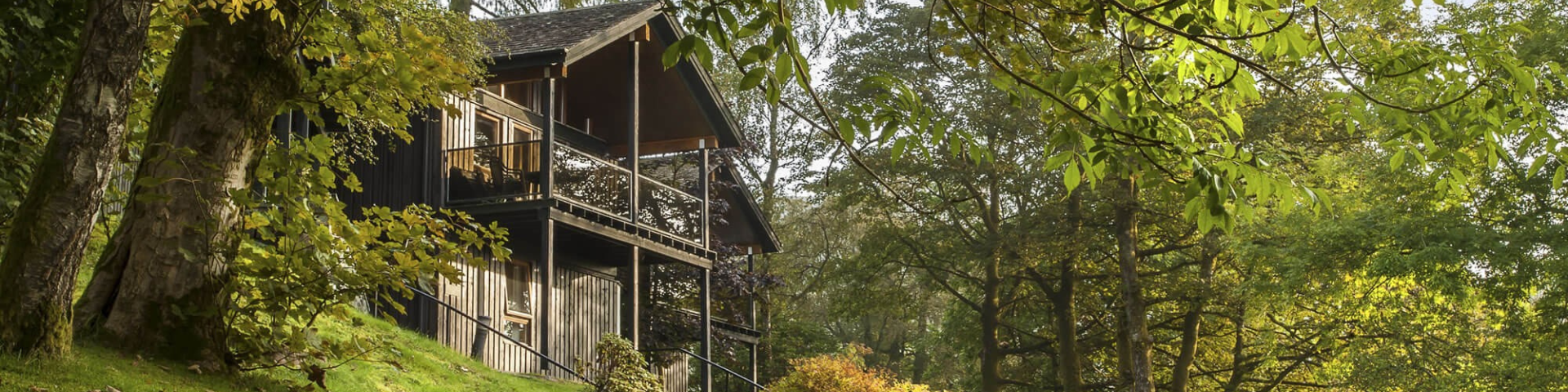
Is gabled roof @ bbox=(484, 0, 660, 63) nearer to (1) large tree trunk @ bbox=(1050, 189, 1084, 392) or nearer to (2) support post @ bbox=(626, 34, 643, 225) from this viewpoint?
(2) support post @ bbox=(626, 34, 643, 225)

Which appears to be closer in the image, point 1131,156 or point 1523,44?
point 1131,156

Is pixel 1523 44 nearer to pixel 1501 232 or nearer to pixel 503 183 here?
pixel 1501 232

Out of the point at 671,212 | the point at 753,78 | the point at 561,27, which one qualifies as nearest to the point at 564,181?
the point at 561,27

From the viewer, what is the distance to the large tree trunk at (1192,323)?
96.3 feet

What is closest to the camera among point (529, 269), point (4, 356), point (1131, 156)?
point (1131, 156)

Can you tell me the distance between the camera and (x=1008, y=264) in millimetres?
31094

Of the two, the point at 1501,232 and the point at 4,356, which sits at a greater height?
the point at 1501,232

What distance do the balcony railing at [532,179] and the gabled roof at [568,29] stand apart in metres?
1.41

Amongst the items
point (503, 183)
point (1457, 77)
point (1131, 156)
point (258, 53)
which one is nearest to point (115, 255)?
point (258, 53)

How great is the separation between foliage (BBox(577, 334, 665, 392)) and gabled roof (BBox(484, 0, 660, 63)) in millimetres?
4997

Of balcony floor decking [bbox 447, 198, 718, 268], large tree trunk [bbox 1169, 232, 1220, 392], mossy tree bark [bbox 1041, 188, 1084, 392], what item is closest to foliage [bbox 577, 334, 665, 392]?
balcony floor decking [bbox 447, 198, 718, 268]

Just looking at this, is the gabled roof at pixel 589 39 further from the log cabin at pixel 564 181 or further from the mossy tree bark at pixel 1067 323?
the mossy tree bark at pixel 1067 323

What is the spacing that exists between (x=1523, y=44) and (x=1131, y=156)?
18072 mm

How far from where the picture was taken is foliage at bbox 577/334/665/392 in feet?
52.2
